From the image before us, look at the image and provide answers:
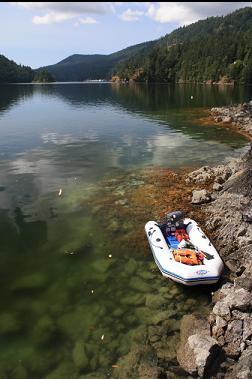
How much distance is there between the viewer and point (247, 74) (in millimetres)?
144000

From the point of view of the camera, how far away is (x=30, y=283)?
58.4 ft

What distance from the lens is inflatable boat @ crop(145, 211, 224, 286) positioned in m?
16.8

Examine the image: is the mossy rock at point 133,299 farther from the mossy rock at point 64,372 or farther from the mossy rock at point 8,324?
the mossy rock at point 8,324

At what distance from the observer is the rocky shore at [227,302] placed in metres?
12.4

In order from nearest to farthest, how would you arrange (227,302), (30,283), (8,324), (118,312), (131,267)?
(227,302) → (8,324) → (118,312) → (30,283) → (131,267)

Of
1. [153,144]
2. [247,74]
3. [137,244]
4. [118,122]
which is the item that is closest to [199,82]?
[247,74]

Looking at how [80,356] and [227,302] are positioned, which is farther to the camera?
[227,302]

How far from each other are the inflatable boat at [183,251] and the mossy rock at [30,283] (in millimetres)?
6018

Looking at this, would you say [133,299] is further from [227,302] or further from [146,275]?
[227,302]

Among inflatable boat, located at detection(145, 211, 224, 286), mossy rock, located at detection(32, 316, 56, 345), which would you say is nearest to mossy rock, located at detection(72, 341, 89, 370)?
mossy rock, located at detection(32, 316, 56, 345)

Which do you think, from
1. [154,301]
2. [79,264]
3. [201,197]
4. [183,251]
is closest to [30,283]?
[79,264]

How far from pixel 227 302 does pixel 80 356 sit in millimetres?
6283

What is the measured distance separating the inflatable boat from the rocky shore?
1023 millimetres

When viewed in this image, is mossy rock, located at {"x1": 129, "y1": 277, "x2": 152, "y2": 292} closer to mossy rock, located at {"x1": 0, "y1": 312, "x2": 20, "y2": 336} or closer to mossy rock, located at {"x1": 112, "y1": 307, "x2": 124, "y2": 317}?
mossy rock, located at {"x1": 112, "y1": 307, "x2": 124, "y2": 317}
